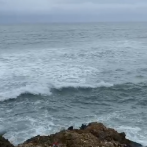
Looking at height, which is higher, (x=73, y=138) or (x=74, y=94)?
(x=73, y=138)

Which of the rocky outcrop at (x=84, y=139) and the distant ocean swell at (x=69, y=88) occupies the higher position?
the rocky outcrop at (x=84, y=139)

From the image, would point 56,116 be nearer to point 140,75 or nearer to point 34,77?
point 34,77

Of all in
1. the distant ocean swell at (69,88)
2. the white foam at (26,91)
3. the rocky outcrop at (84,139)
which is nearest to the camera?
the rocky outcrop at (84,139)

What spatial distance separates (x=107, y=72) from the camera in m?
40.4

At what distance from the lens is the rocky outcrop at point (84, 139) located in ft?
51.9

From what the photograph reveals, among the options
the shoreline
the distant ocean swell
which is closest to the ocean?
the distant ocean swell

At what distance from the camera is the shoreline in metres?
15.8

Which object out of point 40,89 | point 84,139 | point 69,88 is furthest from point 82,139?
point 69,88

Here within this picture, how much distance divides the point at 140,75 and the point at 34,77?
1398 cm

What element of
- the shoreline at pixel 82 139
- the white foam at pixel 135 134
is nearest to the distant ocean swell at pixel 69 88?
the white foam at pixel 135 134

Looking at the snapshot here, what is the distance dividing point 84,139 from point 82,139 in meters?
0.14

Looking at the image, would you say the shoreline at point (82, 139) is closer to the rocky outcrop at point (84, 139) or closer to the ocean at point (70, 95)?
the rocky outcrop at point (84, 139)

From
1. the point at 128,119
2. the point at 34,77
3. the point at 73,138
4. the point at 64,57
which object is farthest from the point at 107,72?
the point at 73,138

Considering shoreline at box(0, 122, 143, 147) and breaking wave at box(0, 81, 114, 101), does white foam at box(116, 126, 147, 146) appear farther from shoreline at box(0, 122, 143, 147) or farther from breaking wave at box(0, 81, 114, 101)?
breaking wave at box(0, 81, 114, 101)
